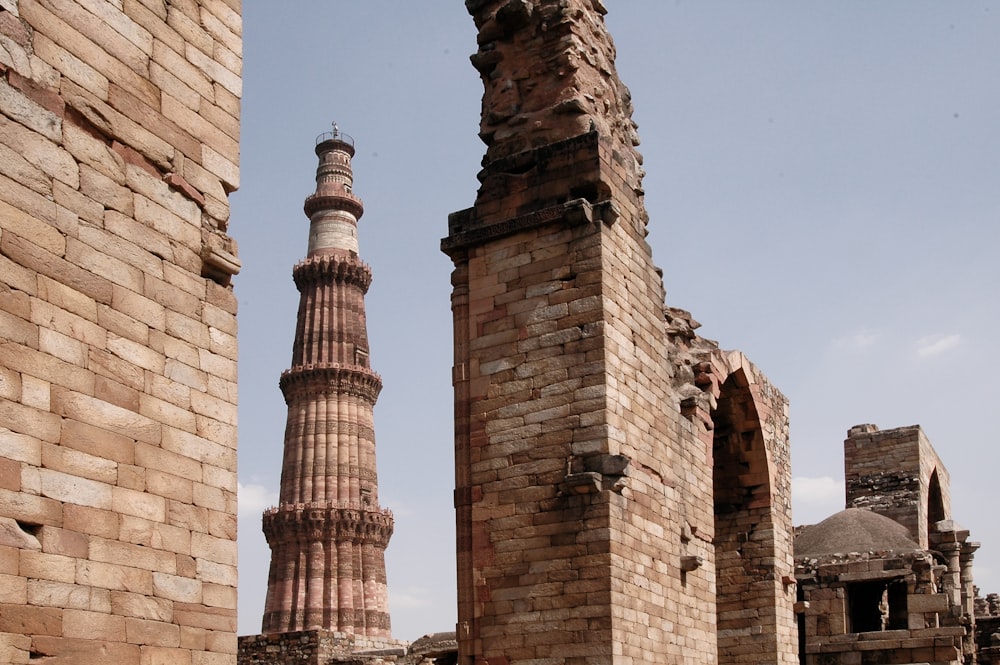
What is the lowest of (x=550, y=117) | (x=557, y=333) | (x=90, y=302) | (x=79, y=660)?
(x=79, y=660)

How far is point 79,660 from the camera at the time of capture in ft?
16.2

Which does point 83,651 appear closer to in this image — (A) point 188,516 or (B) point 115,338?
(A) point 188,516

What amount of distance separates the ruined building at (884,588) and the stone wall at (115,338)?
11358 millimetres

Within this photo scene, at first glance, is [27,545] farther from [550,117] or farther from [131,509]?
[550,117]

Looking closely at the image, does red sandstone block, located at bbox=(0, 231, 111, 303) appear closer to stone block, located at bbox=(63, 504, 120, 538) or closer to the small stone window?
stone block, located at bbox=(63, 504, 120, 538)

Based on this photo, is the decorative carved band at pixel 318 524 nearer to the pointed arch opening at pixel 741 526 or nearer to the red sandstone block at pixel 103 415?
the pointed arch opening at pixel 741 526

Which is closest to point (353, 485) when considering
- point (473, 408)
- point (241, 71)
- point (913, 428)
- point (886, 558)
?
point (913, 428)

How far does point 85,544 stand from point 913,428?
2033cm

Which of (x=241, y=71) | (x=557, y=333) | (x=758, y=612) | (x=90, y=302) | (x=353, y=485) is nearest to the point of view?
(x=90, y=302)

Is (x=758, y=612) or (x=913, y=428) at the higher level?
(x=913, y=428)

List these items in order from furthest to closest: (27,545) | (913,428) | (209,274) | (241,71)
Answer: (913,428) < (241,71) < (209,274) < (27,545)

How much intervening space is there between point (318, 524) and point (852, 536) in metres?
15.5

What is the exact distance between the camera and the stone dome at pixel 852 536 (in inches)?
720

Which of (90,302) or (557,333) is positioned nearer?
(90,302)
